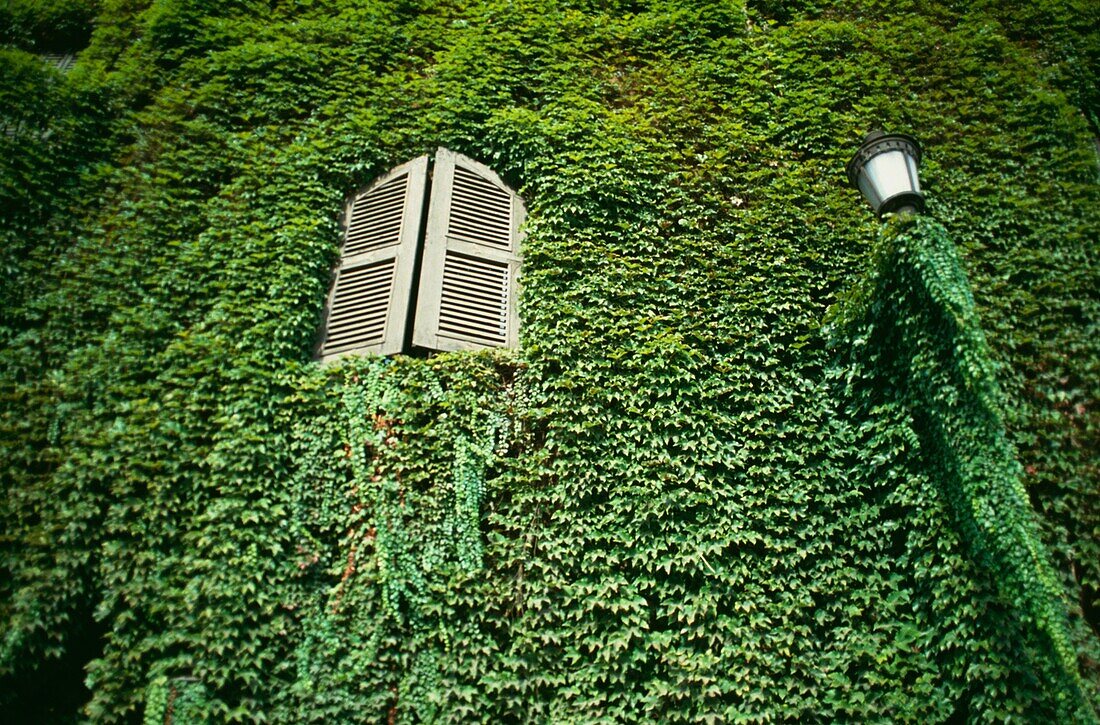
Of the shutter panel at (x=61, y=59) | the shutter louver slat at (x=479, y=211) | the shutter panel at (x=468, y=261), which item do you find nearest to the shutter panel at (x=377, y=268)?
the shutter panel at (x=468, y=261)

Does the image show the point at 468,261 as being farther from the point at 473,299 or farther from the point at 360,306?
the point at 360,306

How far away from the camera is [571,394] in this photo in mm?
5230

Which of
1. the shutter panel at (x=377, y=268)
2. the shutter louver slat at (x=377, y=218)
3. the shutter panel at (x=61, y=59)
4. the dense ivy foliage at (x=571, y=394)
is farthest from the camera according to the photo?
the shutter panel at (x=61, y=59)

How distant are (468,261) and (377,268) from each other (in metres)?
0.72

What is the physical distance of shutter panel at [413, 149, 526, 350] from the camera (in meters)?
5.60

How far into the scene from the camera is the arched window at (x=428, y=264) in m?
5.57

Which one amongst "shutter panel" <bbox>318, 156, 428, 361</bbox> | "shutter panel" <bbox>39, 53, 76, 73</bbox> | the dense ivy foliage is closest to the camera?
the dense ivy foliage

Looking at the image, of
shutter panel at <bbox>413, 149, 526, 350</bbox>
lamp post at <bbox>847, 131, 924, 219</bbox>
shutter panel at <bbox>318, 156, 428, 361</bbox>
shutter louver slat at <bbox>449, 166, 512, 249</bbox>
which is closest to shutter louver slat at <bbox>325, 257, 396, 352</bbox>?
shutter panel at <bbox>318, 156, 428, 361</bbox>

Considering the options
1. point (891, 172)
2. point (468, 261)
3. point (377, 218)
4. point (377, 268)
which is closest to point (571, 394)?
point (468, 261)

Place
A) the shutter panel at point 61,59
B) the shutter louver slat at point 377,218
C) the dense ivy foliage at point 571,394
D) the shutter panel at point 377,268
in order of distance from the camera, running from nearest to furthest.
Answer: the dense ivy foliage at point 571,394
the shutter panel at point 377,268
the shutter louver slat at point 377,218
the shutter panel at point 61,59

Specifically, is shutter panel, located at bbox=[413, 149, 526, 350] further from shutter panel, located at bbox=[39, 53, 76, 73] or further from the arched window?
shutter panel, located at bbox=[39, 53, 76, 73]

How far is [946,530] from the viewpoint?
461 centimetres

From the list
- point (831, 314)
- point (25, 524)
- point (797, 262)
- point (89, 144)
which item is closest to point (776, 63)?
point (797, 262)

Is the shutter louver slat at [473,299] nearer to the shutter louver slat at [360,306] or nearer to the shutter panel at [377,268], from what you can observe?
the shutter panel at [377,268]
